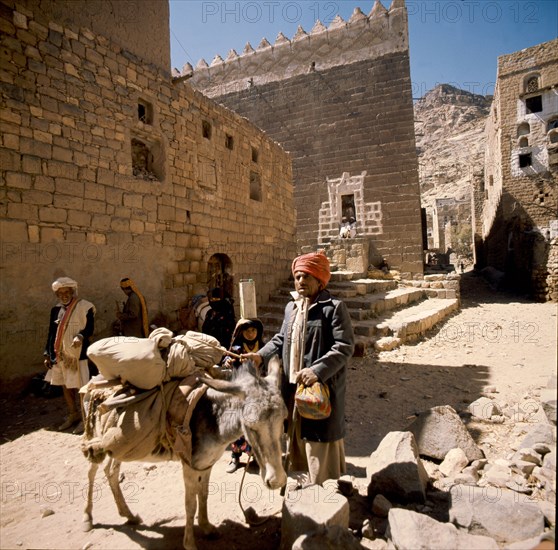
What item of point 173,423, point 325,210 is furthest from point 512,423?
point 325,210

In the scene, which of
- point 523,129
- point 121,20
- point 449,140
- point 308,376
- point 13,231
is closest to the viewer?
point 308,376

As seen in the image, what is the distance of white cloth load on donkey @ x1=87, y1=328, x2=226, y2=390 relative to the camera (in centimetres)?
199

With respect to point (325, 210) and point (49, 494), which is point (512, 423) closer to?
point (49, 494)

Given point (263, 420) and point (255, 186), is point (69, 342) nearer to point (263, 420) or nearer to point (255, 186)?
point (263, 420)

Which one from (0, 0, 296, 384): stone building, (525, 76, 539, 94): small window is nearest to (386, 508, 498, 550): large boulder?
(0, 0, 296, 384): stone building

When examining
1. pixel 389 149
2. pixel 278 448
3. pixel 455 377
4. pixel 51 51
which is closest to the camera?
pixel 278 448

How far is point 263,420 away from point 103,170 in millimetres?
5096

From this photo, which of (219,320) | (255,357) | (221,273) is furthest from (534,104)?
(255,357)

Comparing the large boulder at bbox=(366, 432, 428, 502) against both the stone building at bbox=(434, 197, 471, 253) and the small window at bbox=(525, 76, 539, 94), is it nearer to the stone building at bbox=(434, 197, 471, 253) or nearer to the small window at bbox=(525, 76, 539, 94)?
the small window at bbox=(525, 76, 539, 94)

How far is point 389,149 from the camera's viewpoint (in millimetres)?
13570

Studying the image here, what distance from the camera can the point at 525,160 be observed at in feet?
61.1

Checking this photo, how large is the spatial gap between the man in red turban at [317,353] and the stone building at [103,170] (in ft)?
12.2

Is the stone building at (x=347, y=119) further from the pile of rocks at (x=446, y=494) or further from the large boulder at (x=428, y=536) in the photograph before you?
the large boulder at (x=428, y=536)

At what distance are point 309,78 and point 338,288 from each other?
35.7 feet
